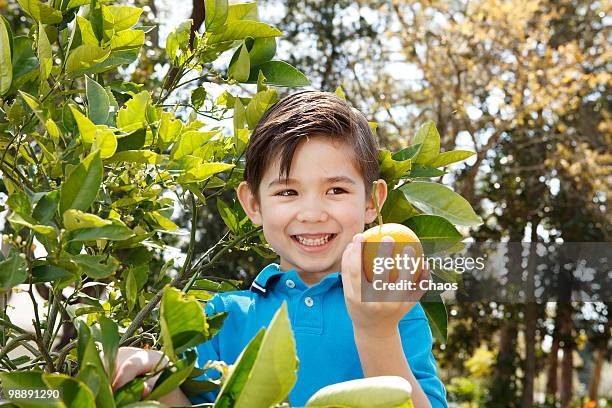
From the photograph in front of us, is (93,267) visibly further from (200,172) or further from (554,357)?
(554,357)

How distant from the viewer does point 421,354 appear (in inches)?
36.4

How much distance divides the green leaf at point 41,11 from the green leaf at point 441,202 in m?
0.47

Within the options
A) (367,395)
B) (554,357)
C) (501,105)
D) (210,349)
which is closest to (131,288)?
(210,349)

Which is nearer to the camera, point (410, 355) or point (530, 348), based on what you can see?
point (410, 355)

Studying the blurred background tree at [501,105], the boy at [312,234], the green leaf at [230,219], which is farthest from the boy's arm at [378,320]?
the blurred background tree at [501,105]

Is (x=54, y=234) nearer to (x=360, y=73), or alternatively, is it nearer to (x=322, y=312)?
(x=322, y=312)

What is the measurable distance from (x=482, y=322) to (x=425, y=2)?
138 inches

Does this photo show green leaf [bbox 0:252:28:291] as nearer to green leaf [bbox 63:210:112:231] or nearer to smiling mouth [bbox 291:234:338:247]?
green leaf [bbox 63:210:112:231]

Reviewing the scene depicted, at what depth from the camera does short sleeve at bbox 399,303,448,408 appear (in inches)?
35.4

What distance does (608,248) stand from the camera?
1.30 meters

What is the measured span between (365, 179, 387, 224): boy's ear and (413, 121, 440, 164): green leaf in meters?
0.09

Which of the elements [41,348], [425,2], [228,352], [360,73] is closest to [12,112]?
[41,348]

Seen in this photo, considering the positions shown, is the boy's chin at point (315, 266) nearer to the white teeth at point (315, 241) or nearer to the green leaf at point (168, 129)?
the white teeth at point (315, 241)

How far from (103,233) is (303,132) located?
41 centimetres
